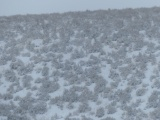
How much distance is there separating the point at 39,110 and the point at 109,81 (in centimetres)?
306

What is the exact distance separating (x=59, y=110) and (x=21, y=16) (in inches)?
359

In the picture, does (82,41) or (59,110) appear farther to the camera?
(82,41)

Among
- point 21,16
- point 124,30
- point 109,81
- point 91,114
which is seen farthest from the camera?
point 21,16

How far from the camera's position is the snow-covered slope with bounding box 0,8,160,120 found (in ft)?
66.7

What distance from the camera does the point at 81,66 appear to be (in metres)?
23.0

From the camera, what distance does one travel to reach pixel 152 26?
25719 millimetres

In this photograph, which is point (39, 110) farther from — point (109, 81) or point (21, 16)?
point (21, 16)

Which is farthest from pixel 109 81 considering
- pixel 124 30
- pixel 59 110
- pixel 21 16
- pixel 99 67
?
pixel 21 16

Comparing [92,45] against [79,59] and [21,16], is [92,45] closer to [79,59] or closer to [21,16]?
[79,59]

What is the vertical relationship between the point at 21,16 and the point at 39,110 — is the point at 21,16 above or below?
above

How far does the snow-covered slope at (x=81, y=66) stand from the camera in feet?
66.7

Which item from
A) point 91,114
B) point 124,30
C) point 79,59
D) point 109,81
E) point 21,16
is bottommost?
point 91,114

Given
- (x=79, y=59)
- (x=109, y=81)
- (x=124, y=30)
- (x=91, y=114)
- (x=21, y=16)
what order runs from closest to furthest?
(x=91, y=114) → (x=109, y=81) → (x=79, y=59) → (x=124, y=30) → (x=21, y=16)

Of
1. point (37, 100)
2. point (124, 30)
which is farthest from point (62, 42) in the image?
point (37, 100)
